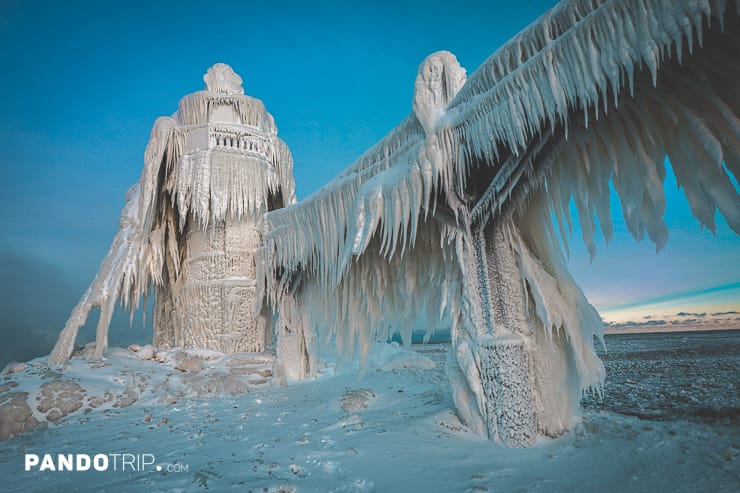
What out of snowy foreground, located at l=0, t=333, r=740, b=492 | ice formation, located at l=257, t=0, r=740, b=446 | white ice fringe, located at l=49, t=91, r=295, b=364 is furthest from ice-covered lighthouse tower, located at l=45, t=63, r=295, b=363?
ice formation, located at l=257, t=0, r=740, b=446

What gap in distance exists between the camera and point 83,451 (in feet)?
10.6

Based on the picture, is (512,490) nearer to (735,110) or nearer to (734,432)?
(734,432)

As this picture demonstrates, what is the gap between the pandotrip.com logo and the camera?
266 cm

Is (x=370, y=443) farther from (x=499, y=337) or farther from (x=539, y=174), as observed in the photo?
(x=539, y=174)

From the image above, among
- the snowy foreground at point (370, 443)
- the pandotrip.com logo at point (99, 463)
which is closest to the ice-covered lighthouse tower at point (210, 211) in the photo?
the snowy foreground at point (370, 443)

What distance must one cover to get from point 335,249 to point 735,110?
12.8 feet

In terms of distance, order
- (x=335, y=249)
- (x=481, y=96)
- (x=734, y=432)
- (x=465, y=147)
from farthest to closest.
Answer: (x=335, y=249) → (x=465, y=147) → (x=481, y=96) → (x=734, y=432)

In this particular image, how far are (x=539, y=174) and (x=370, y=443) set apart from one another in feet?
8.56

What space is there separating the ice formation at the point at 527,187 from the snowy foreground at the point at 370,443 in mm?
475

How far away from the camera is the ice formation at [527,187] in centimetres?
196

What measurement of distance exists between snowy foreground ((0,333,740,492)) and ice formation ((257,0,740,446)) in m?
0.48

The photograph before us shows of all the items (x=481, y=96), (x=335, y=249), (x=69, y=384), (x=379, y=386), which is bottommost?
(x=379, y=386)

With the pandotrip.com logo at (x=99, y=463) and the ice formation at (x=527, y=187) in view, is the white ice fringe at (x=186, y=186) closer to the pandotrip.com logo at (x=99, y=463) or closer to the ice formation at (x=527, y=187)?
the ice formation at (x=527, y=187)

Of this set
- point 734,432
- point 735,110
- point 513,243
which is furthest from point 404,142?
point 734,432
